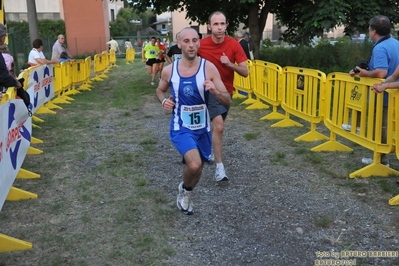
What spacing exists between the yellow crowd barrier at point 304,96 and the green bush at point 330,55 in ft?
21.5

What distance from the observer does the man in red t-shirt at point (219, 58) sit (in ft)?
19.1

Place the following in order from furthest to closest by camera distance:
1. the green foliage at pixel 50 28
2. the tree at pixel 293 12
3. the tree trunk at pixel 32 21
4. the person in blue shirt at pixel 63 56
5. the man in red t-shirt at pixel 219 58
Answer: the green foliage at pixel 50 28
the tree trunk at pixel 32 21
the person in blue shirt at pixel 63 56
the tree at pixel 293 12
the man in red t-shirt at pixel 219 58

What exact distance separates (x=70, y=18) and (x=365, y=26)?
35.6m

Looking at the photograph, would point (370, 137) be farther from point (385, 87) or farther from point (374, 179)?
point (385, 87)

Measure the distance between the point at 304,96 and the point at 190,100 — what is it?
391 cm

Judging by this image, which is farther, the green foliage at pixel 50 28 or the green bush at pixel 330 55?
the green foliage at pixel 50 28

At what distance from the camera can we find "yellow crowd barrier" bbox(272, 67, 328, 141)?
7636 mm

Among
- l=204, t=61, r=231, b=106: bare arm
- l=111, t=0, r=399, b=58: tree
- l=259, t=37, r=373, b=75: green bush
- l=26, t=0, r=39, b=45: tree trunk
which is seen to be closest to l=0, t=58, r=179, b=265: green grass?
l=204, t=61, r=231, b=106: bare arm

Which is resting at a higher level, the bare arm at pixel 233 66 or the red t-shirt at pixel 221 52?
the red t-shirt at pixel 221 52

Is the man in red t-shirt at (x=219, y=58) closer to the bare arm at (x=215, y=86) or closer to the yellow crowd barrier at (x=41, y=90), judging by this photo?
the bare arm at (x=215, y=86)

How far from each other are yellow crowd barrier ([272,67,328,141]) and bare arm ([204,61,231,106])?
3.21m

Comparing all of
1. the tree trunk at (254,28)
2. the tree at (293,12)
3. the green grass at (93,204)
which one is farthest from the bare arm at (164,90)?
the tree trunk at (254,28)

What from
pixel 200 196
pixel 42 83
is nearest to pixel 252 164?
pixel 200 196

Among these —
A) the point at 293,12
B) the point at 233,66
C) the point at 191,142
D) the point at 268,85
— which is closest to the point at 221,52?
the point at 233,66
